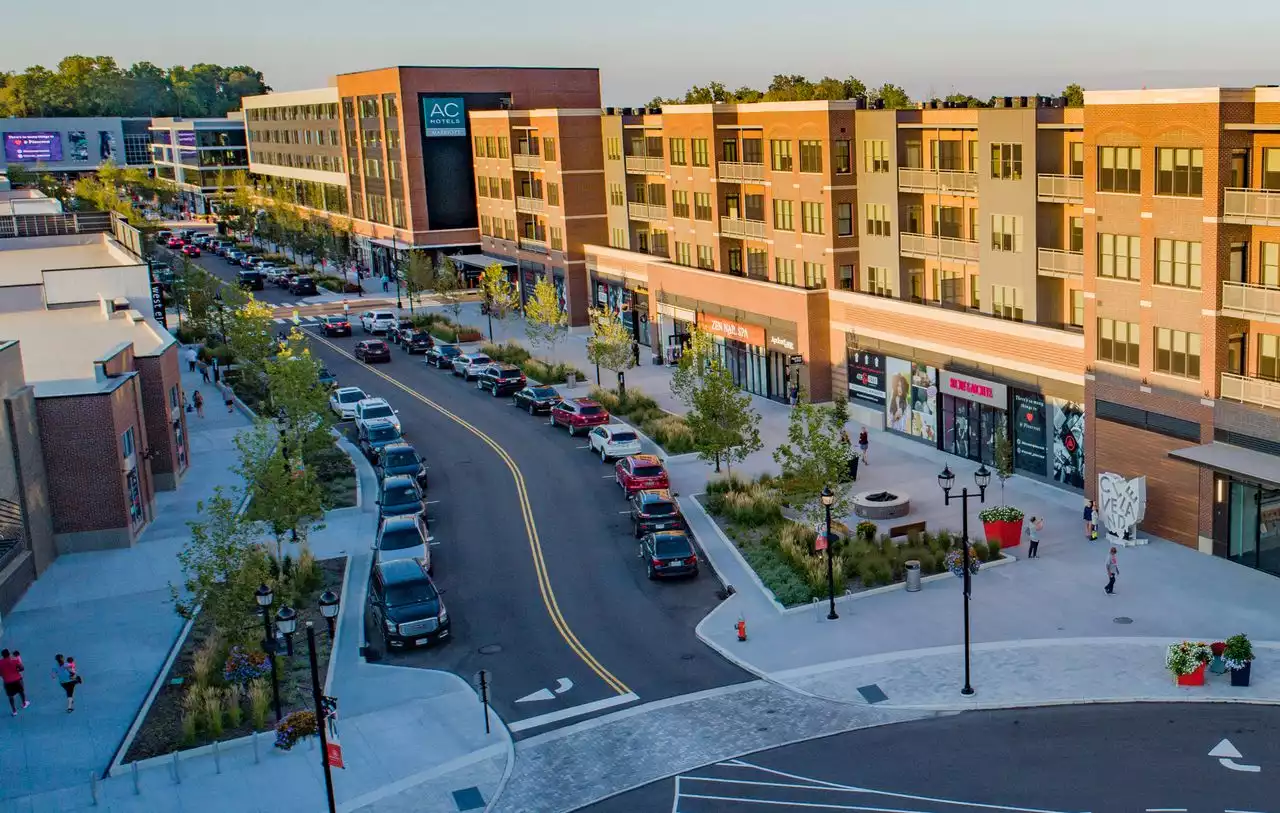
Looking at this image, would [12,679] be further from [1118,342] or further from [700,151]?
[700,151]

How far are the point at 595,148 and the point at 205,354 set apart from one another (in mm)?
28379

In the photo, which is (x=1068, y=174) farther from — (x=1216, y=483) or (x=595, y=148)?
(x=595, y=148)

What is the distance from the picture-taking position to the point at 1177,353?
3734 centimetres

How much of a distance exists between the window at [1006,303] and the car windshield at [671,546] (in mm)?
17857

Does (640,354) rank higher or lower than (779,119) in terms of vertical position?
lower

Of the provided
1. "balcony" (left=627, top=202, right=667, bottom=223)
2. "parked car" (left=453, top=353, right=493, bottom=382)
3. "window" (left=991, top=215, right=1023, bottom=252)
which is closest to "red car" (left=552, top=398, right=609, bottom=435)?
"parked car" (left=453, top=353, right=493, bottom=382)

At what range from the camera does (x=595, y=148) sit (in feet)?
276

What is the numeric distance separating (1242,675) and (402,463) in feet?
101

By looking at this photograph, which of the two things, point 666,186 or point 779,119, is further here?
point 666,186

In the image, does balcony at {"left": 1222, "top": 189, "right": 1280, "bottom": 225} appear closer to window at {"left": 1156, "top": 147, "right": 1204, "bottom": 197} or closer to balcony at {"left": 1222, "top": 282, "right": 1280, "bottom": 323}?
window at {"left": 1156, "top": 147, "right": 1204, "bottom": 197}

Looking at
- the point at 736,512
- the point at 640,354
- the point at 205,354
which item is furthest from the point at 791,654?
the point at 205,354

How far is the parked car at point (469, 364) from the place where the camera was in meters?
69.3

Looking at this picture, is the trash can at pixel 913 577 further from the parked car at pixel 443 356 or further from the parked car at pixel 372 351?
the parked car at pixel 372 351

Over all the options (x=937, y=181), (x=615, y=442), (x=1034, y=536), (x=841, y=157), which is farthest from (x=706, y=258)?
(x=1034, y=536)
